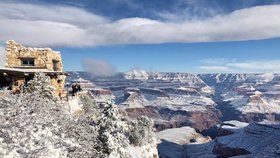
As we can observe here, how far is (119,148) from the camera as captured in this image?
112 feet

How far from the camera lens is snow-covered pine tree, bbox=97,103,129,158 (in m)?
32.9

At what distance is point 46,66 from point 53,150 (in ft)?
96.1

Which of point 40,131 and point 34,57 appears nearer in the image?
point 40,131

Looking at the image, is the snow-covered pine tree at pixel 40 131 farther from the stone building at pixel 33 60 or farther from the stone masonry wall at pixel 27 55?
the stone masonry wall at pixel 27 55

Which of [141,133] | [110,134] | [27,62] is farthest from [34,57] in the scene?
[141,133]

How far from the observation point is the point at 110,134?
3441 cm

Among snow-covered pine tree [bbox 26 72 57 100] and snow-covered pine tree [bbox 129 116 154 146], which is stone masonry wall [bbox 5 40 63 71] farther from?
snow-covered pine tree [bbox 129 116 154 146]

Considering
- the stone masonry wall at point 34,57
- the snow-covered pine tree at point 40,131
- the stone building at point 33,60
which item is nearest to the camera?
the snow-covered pine tree at point 40,131

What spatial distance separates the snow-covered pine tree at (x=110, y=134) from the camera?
108 feet

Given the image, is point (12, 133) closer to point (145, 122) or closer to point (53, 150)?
point (53, 150)

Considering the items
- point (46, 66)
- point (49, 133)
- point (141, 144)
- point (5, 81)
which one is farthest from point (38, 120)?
point (141, 144)

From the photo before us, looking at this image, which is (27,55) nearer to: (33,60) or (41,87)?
(33,60)

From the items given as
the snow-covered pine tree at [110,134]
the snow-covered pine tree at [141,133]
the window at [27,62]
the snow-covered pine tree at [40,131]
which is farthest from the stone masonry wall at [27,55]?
the snow-covered pine tree at [141,133]

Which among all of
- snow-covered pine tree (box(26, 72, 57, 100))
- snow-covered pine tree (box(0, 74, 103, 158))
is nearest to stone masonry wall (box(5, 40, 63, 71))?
snow-covered pine tree (box(26, 72, 57, 100))
